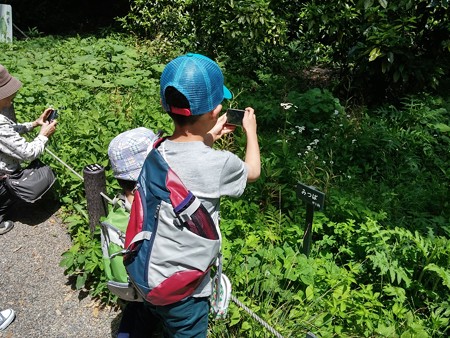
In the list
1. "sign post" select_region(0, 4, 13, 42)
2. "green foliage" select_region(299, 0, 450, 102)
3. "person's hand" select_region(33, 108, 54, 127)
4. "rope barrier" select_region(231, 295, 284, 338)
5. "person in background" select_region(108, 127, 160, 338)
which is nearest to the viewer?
"rope barrier" select_region(231, 295, 284, 338)

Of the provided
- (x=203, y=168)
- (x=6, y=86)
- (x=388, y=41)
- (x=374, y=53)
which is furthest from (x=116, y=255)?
(x=388, y=41)

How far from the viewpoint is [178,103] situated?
71.9 inches

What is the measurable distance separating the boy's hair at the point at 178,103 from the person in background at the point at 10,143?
7.42ft

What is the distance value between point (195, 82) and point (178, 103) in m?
0.11

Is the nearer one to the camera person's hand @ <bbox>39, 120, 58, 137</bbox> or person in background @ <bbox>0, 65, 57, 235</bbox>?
person in background @ <bbox>0, 65, 57, 235</bbox>

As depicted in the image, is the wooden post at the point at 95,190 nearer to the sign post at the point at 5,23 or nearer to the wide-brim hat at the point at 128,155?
the wide-brim hat at the point at 128,155

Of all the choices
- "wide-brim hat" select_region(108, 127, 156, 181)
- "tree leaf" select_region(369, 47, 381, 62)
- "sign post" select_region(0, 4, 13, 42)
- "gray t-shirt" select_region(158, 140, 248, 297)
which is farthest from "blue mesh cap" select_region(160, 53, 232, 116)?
"sign post" select_region(0, 4, 13, 42)

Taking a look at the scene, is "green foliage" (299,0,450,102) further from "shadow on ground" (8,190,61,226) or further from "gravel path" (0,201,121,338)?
"gravel path" (0,201,121,338)

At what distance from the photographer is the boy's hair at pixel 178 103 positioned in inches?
71.2

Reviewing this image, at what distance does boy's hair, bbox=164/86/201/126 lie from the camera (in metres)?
1.81

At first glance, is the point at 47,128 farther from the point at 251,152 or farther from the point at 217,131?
the point at 251,152

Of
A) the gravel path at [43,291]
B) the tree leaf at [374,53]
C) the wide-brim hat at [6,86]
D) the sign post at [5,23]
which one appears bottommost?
the sign post at [5,23]

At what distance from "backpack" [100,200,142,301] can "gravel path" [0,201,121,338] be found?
737 millimetres

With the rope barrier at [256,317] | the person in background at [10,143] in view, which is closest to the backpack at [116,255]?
the rope barrier at [256,317]
